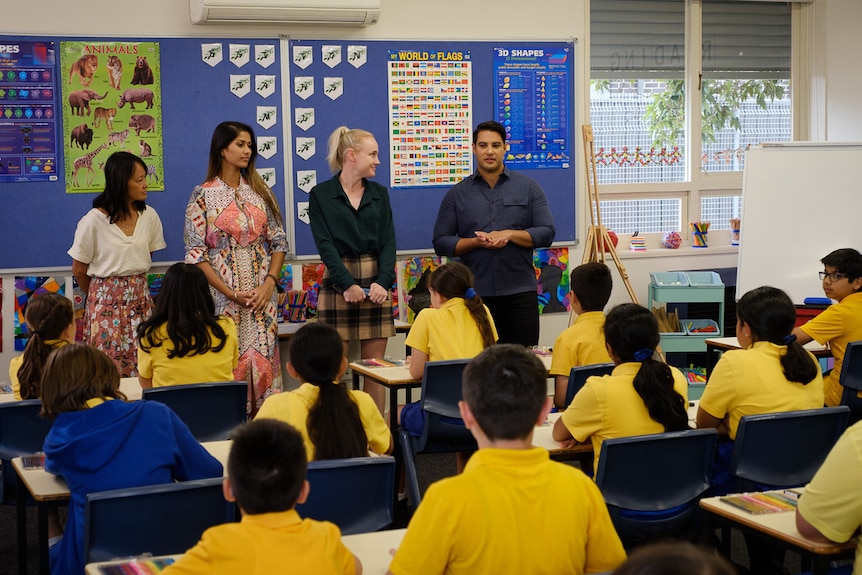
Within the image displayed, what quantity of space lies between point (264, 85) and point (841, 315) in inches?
136

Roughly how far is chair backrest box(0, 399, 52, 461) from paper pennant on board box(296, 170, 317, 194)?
278 cm

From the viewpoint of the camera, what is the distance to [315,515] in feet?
8.87

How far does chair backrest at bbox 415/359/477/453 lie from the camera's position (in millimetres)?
4016

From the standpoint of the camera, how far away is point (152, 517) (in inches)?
97.5

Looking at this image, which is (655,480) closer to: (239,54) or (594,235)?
(594,235)

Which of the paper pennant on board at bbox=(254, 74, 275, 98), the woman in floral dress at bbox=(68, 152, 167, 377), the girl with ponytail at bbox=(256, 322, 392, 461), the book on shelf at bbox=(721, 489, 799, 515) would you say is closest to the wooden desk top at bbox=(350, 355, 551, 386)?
the girl with ponytail at bbox=(256, 322, 392, 461)

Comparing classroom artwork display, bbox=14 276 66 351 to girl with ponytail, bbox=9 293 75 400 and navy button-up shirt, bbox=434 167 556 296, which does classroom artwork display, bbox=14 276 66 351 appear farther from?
navy button-up shirt, bbox=434 167 556 296

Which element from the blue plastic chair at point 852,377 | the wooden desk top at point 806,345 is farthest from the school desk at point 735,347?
the blue plastic chair at point 852,377

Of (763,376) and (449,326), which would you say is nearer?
Answer: (763,376)

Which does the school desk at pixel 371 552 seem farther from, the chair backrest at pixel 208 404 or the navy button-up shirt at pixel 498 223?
the navy button-up shirt at pixel 498 223

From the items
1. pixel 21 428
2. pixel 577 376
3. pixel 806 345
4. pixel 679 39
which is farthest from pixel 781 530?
pixel 679 39

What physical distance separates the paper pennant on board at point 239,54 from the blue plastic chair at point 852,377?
369 cm

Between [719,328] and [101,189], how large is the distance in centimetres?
411

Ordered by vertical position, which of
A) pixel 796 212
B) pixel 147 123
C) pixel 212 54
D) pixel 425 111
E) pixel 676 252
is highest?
pixel 212 54
